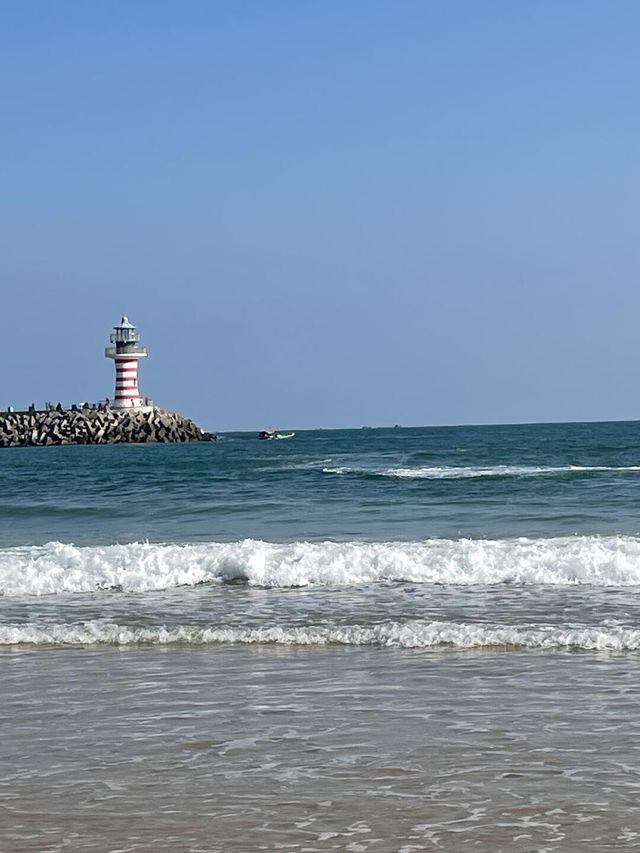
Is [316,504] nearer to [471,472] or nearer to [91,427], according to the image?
[471,472]

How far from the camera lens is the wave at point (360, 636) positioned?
884cm

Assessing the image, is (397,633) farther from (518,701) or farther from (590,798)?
(590,798)

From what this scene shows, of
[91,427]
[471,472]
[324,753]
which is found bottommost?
[324,753]

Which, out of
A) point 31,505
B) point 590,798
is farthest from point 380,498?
point 590,798

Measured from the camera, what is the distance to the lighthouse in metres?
85.4

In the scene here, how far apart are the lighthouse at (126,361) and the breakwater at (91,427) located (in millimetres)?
1211

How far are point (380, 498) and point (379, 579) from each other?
12730 millimetres

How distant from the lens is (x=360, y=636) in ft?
30.4

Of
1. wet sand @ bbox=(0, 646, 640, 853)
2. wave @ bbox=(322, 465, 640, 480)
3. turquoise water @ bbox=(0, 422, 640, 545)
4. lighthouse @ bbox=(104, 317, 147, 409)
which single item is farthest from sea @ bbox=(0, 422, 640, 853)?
lighthouse @ bbox=(104, 317, 147, 409)

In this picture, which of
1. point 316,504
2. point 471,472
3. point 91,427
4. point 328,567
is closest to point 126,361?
point 91,427

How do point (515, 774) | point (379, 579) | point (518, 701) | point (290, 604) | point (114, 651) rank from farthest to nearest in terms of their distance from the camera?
point (379, 579) → point (290, 604) → point (114, 651) → point (518, 701) → point (515, 774)

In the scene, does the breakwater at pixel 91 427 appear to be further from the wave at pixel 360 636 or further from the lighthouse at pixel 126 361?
the wave at pixel 360 636

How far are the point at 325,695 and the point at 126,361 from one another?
82017 millimetres

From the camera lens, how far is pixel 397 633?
924 centimetres
